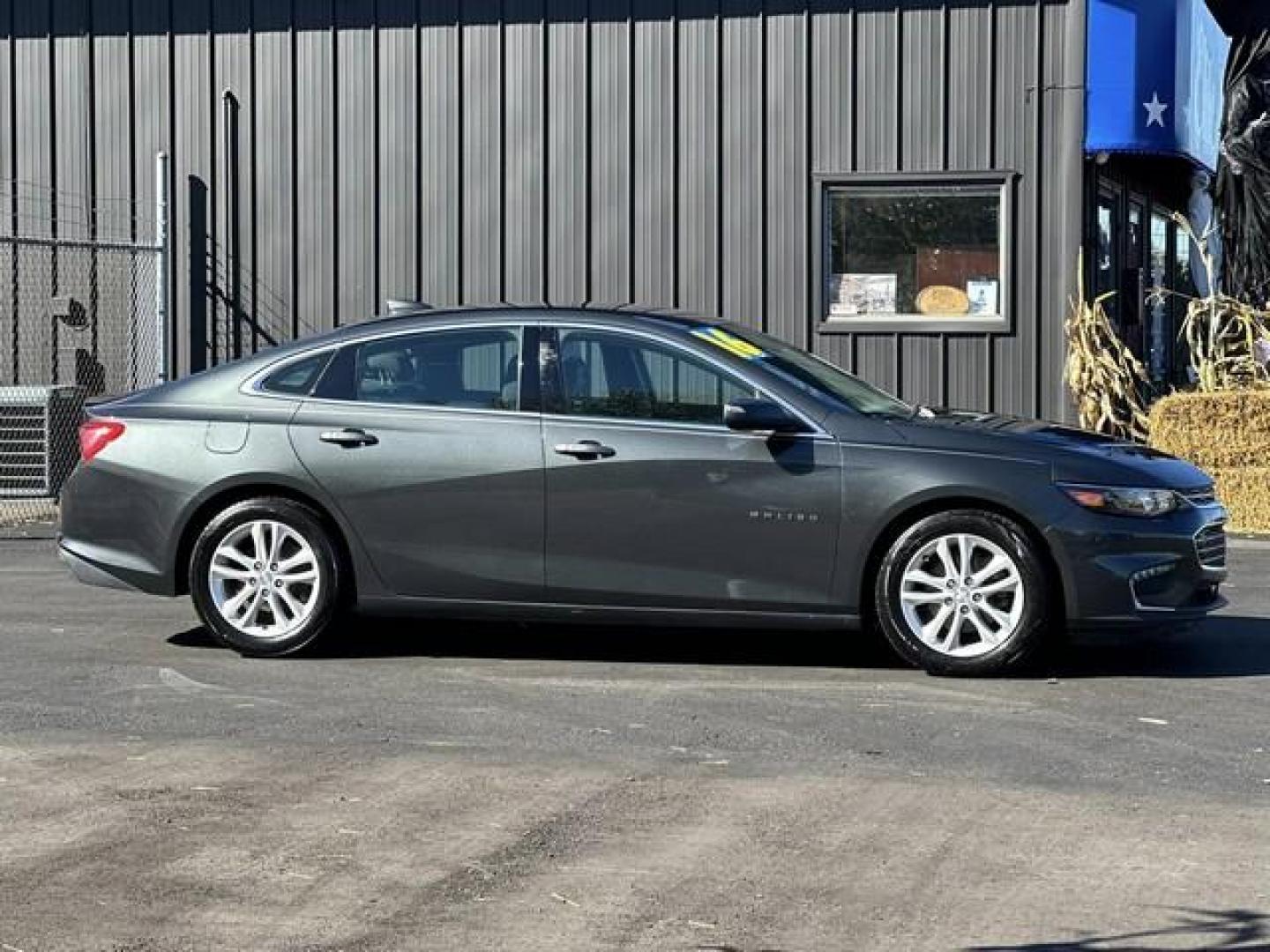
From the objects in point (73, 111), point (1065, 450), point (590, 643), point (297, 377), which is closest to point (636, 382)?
point (590, 643)

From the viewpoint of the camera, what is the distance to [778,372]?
8.97m

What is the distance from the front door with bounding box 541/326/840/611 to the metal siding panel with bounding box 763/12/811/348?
727cm

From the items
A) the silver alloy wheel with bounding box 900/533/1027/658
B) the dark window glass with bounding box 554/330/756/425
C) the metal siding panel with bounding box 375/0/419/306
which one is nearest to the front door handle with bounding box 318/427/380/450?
the dark window glass with bounding box 554/330/756/425

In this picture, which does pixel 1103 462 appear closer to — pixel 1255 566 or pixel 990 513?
pixel 990 513

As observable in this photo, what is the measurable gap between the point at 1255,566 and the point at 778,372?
481 cm

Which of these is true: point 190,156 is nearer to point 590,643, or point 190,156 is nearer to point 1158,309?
point 590,643

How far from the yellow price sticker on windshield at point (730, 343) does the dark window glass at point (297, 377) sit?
64.9 inches

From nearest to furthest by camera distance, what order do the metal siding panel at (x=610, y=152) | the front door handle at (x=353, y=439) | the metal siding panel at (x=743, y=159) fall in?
the front door handle at (x=353, y=439) < the metal siding panel at (x=743, y=159) < the metal siding panel at (x=610, y=152)

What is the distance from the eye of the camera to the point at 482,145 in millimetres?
16609

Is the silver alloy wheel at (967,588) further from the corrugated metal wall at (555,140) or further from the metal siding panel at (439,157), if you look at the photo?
the metal siding panel at (439,157)

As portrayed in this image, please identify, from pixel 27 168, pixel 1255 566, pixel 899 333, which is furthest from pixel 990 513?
pixel 27 168

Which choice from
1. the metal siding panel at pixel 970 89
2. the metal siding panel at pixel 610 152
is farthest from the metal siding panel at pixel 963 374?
the metal siding panel at pixel 610 152

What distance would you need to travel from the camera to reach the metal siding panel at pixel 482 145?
16.5 meters

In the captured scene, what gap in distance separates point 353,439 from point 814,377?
198cm
